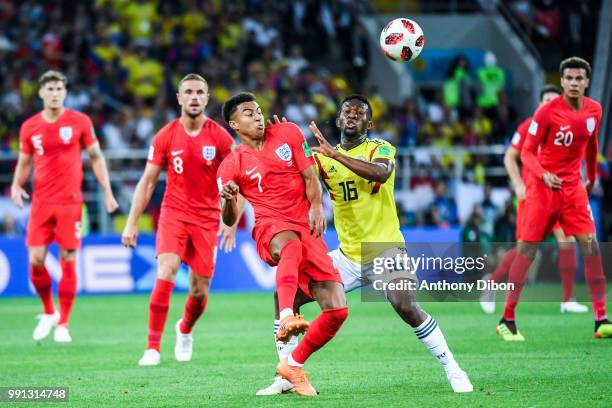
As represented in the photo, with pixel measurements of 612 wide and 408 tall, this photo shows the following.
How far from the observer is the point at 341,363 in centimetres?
1058

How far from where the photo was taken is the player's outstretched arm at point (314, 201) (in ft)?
28.5

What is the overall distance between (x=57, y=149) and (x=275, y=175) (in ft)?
18.1

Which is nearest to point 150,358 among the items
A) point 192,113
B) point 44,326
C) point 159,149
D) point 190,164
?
point 190,164

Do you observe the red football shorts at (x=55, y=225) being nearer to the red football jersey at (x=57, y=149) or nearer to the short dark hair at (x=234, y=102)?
the red football jersey at (x=57, y=149)

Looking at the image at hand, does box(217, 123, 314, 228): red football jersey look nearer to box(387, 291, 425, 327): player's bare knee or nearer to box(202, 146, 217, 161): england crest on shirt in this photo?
box(387, 291, 425, 327): player's bare knee

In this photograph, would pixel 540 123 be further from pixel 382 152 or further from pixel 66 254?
pixel 66 254

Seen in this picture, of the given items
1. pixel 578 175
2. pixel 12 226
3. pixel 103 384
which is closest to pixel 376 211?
pixel 103 384

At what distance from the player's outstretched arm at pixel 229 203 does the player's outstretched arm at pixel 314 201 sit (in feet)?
1.87

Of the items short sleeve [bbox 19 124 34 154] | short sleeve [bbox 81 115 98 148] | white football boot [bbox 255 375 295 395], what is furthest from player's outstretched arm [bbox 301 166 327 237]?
short sleeve [bbox 19 124 34 154]

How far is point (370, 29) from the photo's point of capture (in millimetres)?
27969

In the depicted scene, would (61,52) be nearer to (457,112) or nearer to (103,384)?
(457,112)

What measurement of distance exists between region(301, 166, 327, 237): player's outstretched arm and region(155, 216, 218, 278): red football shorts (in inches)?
99.5

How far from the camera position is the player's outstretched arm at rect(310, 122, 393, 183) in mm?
8242

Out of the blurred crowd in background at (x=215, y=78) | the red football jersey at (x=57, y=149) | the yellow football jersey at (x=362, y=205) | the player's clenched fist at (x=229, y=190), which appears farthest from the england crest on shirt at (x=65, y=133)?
the blurred crowd in background at (x=215, y=78)
